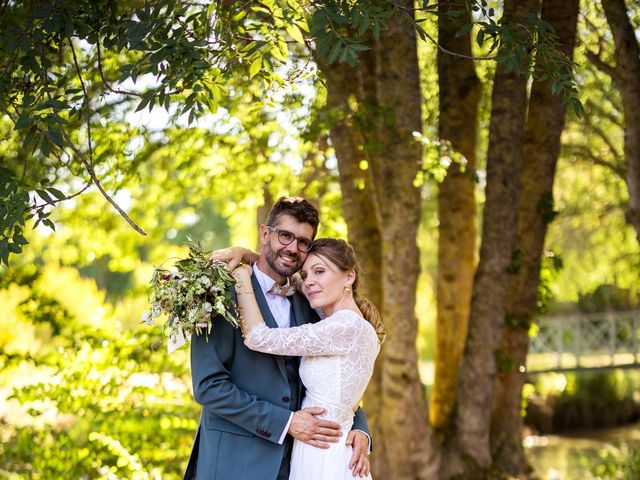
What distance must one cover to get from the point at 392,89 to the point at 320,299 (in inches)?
118

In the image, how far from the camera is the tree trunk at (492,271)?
21.3 ft

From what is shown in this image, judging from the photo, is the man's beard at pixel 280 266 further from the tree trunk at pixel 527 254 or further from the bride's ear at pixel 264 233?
the tree trunk at pixel 527 254

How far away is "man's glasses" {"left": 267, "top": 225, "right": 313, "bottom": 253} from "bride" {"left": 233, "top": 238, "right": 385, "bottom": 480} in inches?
2.0

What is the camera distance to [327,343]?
11.4ft

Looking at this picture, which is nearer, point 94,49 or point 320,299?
point 320,299

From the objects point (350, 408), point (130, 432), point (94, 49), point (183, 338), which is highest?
point (94, 49)

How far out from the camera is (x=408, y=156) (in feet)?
20.4

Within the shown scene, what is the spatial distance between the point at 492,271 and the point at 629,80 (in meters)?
1.97

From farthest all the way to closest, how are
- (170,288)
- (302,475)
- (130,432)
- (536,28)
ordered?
(130,432), (536,28), (302,475), (170,288)

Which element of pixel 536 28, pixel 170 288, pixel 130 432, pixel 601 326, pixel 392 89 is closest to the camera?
pixel 170 288

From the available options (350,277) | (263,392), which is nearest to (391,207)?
(350,277)

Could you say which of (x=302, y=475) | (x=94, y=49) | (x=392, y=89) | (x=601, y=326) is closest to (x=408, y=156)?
(x=392, y=89)

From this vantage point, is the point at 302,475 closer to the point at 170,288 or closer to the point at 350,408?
the point at 350,408

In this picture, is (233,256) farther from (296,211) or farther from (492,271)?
(492,271)
